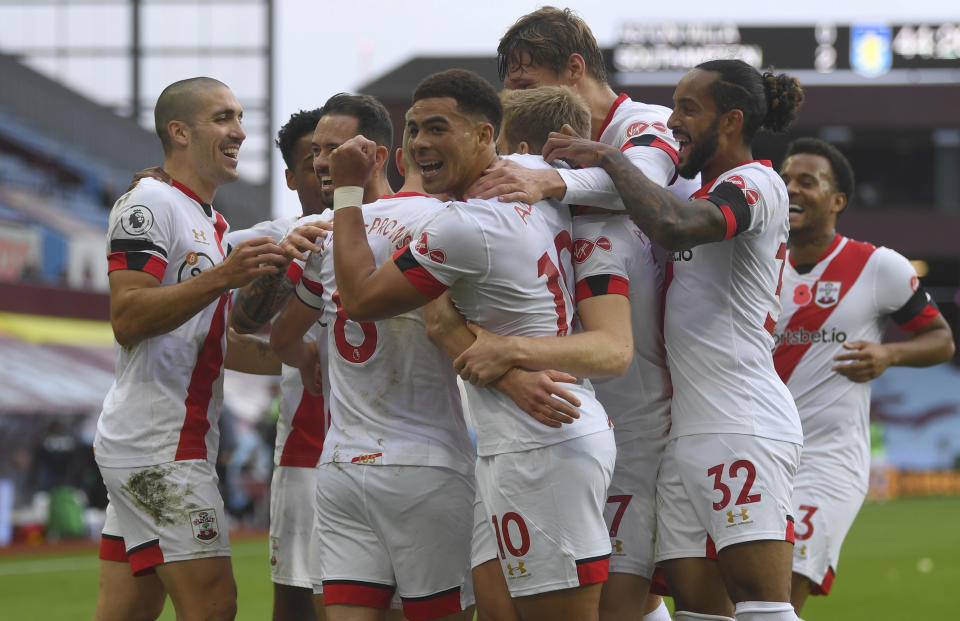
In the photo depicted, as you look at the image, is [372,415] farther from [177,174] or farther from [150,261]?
[177,174]

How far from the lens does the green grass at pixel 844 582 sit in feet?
34.3

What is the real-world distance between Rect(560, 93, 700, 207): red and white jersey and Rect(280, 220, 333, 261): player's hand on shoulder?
0.94 m

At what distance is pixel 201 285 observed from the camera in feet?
14.8

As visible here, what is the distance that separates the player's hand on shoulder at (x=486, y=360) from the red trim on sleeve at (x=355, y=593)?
2.67 ft

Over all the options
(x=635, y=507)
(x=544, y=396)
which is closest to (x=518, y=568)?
(x=544, y=396)

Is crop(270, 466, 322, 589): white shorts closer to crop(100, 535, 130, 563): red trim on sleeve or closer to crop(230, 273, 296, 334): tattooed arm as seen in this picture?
crop(100, 535, 130, 563): red trim on sleeve

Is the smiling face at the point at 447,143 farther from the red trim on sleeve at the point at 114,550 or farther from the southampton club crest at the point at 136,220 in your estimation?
the red trim on sleeve at the point at 114,550

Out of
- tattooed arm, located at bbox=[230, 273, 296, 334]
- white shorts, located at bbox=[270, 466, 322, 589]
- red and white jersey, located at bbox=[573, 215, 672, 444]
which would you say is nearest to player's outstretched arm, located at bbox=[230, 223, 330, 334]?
tattooed arm, located at bbox=[230, 273, 296, 334]

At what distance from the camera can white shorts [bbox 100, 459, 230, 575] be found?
4.56 metres

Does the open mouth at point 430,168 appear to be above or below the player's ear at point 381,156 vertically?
below

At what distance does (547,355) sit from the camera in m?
3.85

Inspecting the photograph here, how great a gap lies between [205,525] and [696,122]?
2402 millimetres

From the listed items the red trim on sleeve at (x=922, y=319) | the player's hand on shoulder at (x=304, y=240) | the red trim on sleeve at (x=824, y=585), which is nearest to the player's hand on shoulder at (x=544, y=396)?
the player's hand on shoulder at (x=304, y=240)

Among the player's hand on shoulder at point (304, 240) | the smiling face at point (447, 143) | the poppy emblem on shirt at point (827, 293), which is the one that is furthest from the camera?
the poppy emblem on shirt at point (827, 293)
